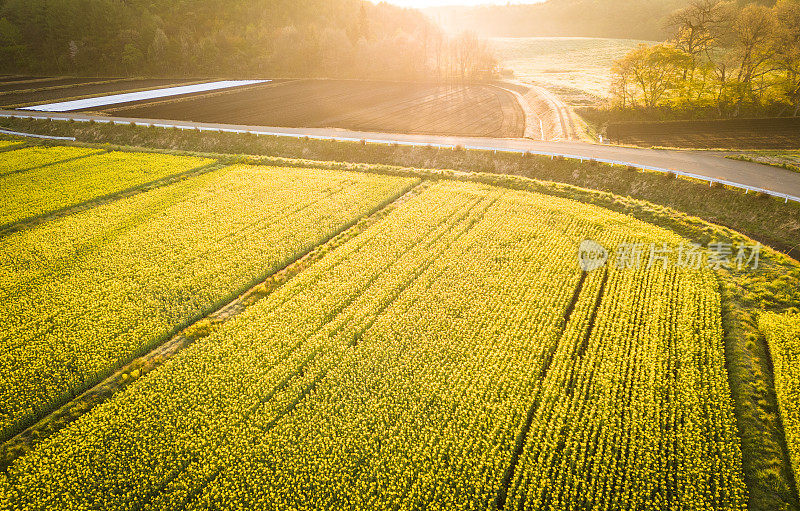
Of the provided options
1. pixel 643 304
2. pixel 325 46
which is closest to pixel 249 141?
pixel 643 304

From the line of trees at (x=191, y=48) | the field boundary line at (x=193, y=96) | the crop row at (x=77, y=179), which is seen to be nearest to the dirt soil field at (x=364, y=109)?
the field boundary line at (x=193, y=96)

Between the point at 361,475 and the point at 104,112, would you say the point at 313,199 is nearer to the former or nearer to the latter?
the point at 361,475

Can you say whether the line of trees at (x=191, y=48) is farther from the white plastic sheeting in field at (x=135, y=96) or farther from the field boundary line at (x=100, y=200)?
the field boundary line at (x=100, y=200)

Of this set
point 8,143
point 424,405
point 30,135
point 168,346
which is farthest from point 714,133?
point 30,135

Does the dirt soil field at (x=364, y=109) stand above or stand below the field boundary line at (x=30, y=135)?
above

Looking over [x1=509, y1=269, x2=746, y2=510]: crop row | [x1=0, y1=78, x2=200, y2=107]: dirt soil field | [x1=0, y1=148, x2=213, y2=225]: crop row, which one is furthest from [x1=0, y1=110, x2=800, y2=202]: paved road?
[x1=0, y1=78, x2=200, y2=107]: dirt soil field

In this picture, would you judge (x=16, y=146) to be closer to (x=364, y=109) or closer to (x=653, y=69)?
(x=364, y=109)
